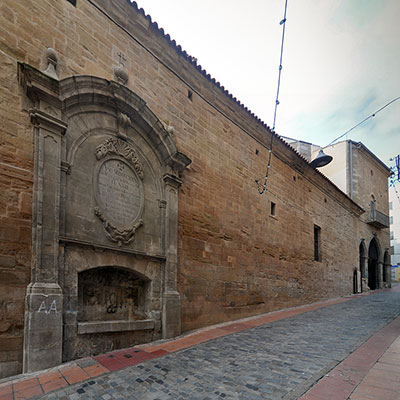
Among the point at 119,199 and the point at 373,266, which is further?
the point at 373,266

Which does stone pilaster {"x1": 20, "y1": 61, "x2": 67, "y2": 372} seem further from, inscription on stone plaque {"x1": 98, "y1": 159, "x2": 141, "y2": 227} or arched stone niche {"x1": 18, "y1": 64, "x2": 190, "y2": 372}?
inscription on stone plaque {"x1": 98, "y1": 159, "x2": 141, "y2": 227}

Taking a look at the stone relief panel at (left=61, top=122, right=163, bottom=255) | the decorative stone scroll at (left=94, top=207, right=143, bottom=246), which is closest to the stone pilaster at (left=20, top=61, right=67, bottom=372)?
the stone relief panel at (left=61, top=122, right=163, bottom=255)

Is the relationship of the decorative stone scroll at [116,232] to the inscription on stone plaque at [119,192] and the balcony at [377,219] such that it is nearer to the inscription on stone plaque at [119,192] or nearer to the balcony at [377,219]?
the inscription on stone plaque at [119,192]

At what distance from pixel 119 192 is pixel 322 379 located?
4.18 m

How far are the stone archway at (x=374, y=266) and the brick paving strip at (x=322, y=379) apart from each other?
1806 centimetres

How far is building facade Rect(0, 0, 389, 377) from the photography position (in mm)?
4211

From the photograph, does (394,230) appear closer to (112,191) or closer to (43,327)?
(112,191)

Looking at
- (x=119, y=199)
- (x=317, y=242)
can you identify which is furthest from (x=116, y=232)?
(x=317, y=242)

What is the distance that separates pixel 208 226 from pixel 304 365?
12.8 feet

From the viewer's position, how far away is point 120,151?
571cm

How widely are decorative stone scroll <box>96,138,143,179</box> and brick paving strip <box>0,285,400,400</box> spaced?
10.4ft

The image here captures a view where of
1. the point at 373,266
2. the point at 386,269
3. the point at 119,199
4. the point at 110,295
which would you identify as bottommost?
the point at 386,269

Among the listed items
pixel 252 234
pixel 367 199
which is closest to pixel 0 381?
pixel 252 234

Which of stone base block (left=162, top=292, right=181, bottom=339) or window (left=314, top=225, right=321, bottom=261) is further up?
window (left=314, top=225, right=321, bottom=261)
